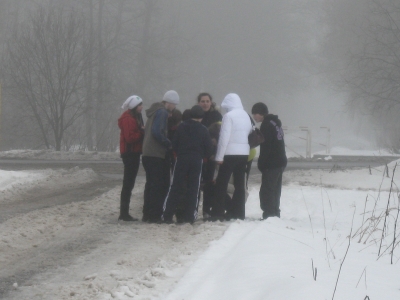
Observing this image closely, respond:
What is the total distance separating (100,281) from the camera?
21.5 ft

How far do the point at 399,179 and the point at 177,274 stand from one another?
1452cm

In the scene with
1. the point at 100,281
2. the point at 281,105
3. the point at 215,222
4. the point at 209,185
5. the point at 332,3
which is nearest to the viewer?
the point at 100,281

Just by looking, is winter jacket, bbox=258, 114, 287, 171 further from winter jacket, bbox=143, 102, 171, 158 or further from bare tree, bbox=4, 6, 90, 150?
bare tree, bbox=4, 6, 90, 150

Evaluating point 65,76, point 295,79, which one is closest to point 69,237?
point 65,76

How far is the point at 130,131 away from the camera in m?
10.5

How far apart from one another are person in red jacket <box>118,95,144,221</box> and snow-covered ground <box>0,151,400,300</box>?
1.62 feet

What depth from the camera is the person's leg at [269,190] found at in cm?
1066

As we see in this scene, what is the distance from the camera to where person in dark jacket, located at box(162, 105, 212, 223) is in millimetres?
10086

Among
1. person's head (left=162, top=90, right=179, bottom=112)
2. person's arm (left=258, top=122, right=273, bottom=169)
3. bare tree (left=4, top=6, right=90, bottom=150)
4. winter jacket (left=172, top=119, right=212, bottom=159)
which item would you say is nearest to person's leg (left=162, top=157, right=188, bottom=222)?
winter jacket (left=172, top=119, right=212, bottom=159)

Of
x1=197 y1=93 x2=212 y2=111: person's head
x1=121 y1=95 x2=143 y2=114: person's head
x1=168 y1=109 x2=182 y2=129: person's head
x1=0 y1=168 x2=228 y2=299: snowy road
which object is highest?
x1=197 y1=93 x2=212 y2=111: person's head

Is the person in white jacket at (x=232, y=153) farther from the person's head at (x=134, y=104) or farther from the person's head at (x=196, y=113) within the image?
the person's head at (x=134, y=104)

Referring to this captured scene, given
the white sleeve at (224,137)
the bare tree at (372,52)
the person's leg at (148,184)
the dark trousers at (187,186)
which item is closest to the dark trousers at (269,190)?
the white sleeve at (224,137)

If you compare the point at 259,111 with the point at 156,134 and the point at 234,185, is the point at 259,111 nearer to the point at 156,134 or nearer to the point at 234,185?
the point at 234,185

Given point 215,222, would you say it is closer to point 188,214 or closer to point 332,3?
point 188,214
